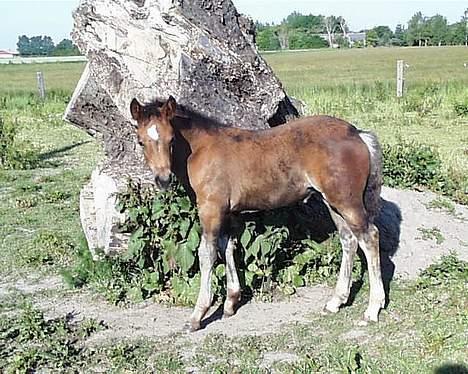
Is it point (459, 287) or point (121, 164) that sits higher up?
point (121, 164)

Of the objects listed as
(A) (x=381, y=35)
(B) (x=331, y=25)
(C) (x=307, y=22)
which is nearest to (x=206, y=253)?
(B) (x=331, y=25)

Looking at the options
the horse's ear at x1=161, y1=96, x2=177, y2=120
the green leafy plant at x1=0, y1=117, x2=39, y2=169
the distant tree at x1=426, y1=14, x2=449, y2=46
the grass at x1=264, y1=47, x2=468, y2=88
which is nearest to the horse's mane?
the horse's ear at x1=161, y1=96, x2=177, y2=120

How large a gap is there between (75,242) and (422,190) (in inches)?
162

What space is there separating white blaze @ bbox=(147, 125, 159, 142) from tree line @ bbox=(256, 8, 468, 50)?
9730 cm

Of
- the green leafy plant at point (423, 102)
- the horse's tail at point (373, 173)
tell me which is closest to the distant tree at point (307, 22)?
the green leafy plant at point (423, 102)

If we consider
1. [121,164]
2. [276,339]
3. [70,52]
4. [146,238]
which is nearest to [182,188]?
[146,238]

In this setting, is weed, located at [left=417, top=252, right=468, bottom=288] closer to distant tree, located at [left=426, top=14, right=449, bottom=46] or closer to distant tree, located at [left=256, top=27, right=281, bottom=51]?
distant tree, located at [left=256, top=27, right=281, bottom=51]

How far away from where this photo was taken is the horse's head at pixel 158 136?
169 inches

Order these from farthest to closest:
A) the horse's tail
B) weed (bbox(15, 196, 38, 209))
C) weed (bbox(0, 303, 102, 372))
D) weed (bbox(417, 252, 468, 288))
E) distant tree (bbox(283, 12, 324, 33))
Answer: distant tree (bbox(283, 12, 324, 33)), weed (bbox(15, 196, 38, 209)), weed (bbox(417, 252, 468, 288)), the horse's tail, weed (bbox(0, 303, 102, 372))

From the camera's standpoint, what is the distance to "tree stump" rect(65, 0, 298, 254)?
18.8ft

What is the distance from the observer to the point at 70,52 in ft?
329

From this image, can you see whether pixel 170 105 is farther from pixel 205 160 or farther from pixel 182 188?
pixel 182 188

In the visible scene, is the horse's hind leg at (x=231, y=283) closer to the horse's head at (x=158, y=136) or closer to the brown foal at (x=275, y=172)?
the brown foal at (x=275, y=172)

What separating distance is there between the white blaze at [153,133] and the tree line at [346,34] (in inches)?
3831
